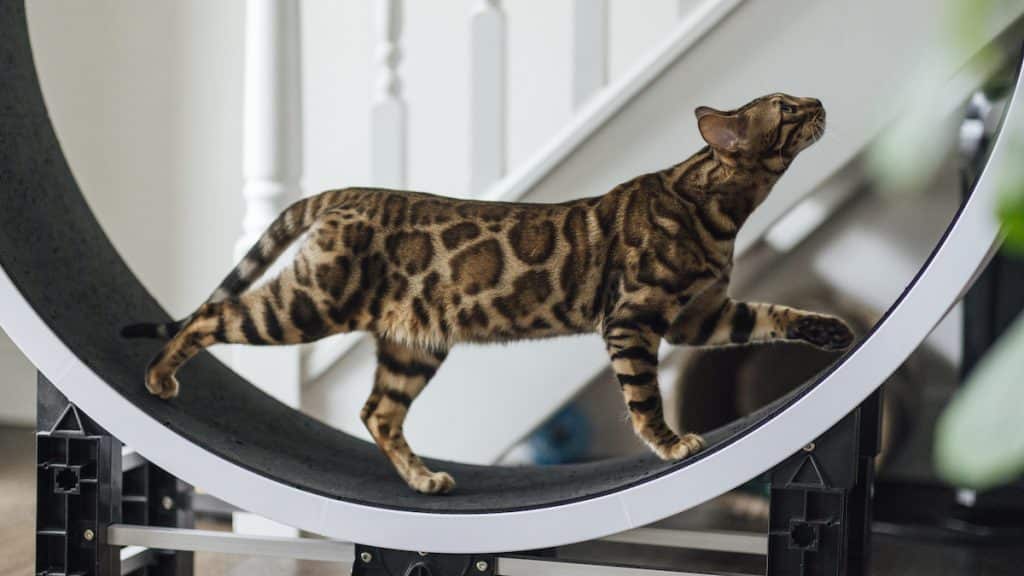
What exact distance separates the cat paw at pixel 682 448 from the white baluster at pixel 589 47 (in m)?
0.64

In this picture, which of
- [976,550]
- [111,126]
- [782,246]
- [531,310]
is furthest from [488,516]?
[111,126]

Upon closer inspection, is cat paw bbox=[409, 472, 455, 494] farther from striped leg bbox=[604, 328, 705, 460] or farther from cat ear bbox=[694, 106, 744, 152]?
cat ear bbox=[694, 106, 744, 152]

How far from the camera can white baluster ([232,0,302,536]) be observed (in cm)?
148

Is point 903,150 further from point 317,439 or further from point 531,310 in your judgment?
point 317,439

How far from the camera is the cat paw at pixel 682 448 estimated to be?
2.95 feet

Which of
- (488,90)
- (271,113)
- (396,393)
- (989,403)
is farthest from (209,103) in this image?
(989,403)

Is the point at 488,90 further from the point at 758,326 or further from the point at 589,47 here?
the point at 758,326

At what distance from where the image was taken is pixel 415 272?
0.96 metres

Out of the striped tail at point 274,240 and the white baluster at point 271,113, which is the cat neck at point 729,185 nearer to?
the striped tail at point 274,240

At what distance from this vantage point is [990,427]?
1.04 ft

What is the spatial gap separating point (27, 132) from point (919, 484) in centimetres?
161

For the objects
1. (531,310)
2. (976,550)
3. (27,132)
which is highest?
(27,132)

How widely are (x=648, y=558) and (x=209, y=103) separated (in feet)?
4.32

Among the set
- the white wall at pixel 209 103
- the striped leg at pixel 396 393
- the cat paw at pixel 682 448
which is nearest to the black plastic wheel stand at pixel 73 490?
the striped leg at pixel 396 393
